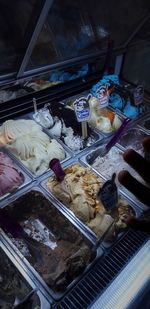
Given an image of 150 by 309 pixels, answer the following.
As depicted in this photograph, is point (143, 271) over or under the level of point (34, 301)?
under

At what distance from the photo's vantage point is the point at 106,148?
231 centimetres

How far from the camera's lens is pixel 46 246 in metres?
1.64

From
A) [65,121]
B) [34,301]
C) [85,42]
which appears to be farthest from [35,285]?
[85,42]

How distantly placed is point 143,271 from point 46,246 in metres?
0.56

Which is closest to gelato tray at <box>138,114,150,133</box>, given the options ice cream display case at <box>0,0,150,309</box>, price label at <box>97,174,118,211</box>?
ice cream display case at <box>0,0,150,309</box>

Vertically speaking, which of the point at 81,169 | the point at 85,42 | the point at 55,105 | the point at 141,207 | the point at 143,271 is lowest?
the point at 143,271

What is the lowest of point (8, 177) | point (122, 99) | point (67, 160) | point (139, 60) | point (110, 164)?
point (110, 164)

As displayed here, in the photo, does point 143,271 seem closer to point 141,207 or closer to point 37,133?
point 141,207

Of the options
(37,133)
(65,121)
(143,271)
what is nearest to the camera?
(143,271)

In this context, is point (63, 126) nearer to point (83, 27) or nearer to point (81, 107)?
point (81, 107)

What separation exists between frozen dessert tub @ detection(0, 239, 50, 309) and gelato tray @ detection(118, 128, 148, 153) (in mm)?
1375

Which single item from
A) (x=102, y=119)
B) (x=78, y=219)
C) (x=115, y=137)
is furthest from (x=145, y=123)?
(x=78, y=219)

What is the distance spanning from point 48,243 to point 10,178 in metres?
0.52

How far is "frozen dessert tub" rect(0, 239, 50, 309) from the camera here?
1.34 metres
